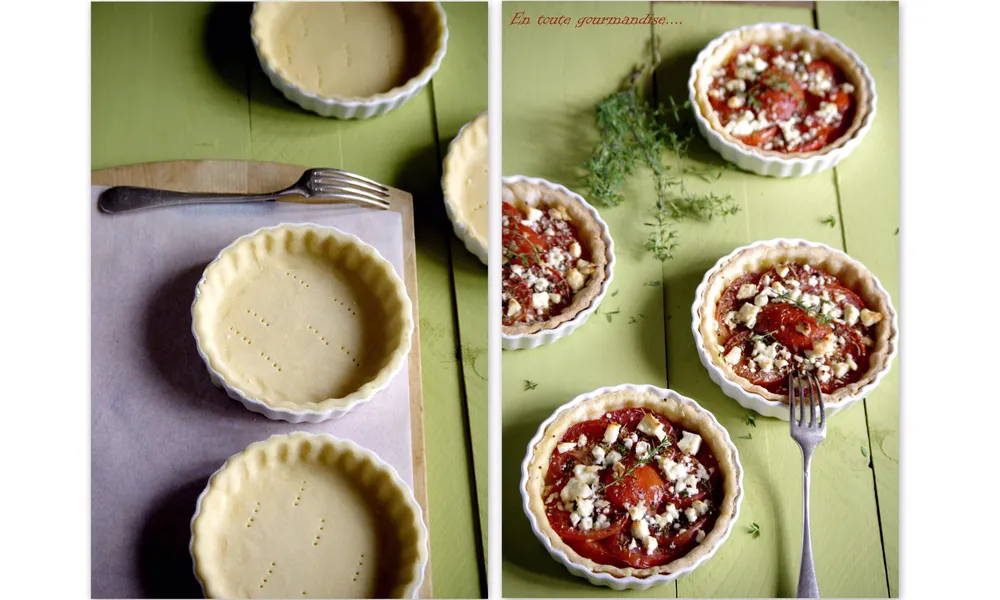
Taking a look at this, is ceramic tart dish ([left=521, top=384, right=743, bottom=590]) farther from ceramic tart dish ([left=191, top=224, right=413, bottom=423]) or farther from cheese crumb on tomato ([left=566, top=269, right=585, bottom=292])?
ceramic tart dish ([left=191, top=224, right=413, bottom=423])

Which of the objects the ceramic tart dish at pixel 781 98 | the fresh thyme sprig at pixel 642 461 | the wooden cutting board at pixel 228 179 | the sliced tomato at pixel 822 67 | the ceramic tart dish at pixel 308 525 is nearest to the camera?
the ceramic tart dish at pixel 308 525

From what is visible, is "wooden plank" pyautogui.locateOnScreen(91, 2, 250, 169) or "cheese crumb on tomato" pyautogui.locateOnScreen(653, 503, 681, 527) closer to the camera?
"cheese crumb on tomato" pyautogui.locateOnScreen(653, 503, 681, 527)

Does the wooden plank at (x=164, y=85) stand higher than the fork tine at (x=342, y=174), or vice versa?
the wooden plank at (x=164, y=85)

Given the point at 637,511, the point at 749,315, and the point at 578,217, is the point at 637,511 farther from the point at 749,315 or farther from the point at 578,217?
the point at 578,217

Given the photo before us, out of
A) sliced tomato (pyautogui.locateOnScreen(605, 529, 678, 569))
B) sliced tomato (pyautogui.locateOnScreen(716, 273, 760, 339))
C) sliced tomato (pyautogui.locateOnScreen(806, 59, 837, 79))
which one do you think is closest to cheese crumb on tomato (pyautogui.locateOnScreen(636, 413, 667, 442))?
sliced tomato (pyautogui.locateOnScreen(605, 529, 678, 569))

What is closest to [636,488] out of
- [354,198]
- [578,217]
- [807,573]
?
[807,573]

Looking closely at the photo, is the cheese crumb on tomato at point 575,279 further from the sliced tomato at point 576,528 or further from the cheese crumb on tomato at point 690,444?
the sliced tomato at point 576,528

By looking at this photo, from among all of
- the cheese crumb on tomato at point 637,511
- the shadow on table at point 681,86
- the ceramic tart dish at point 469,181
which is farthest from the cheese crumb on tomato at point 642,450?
the shadow on table at point 681,86
